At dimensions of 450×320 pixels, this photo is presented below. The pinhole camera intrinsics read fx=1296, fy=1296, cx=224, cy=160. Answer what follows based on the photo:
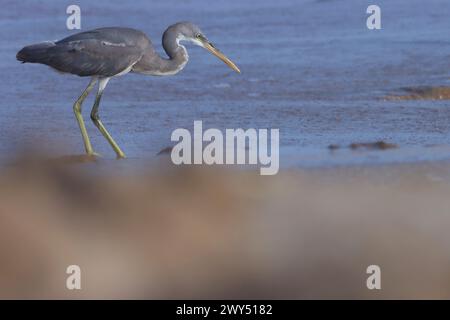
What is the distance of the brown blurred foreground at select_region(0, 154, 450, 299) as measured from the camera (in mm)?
4918

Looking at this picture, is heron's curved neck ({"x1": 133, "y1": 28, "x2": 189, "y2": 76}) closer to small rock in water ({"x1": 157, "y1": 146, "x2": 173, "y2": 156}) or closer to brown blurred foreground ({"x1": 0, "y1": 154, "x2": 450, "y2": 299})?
small rock in water ({"x1": 157, "y1": 146, "x2": 173, "y2": 156})

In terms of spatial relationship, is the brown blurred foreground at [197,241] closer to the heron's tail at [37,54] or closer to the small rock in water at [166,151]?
the small rock in water at [166,151]

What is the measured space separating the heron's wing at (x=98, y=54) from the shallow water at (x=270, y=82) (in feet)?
1.69

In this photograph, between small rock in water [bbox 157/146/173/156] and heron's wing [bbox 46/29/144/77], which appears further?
heron's wing [bbox 46/29/144/77]

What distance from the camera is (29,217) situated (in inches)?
202

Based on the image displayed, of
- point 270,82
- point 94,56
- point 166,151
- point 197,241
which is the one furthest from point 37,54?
point 197,241

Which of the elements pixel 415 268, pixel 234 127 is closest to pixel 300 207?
pixel 415 268

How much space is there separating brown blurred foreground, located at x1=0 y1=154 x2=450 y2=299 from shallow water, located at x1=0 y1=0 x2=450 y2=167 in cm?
167

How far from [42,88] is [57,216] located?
584 centimetres

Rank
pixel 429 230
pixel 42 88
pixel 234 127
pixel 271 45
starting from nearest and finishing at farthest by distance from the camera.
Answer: pixel 429 230, pixel 234 127, pixel 42 88, pixel 271 45

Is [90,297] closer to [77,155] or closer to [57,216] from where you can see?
[57,216]

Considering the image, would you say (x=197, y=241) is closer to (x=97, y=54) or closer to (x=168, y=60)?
(x=97, y=54)

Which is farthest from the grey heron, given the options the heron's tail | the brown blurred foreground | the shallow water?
the brown blurred foreground

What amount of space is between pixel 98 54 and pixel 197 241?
147 inches
